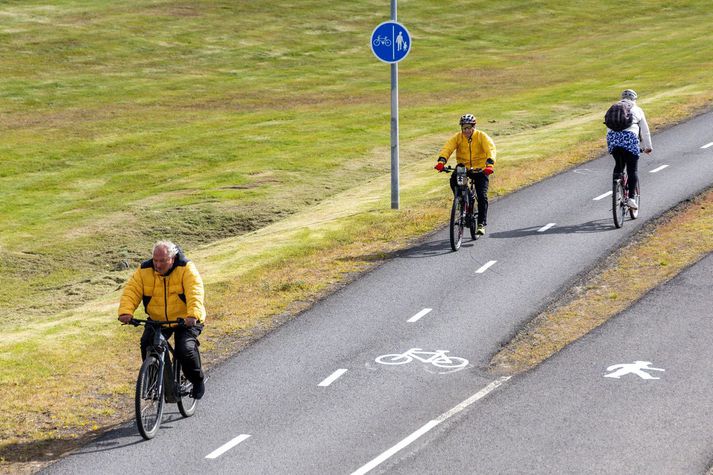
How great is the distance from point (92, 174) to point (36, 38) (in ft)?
98.3

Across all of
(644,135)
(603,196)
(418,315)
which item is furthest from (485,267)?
(603,196)

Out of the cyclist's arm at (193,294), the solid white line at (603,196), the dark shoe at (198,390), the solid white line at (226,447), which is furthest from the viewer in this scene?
the solid white line at (603,196)

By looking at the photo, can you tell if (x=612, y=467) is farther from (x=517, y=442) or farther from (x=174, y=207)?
(x=174, y=207)

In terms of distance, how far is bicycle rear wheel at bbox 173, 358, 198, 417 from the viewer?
12.2 metres

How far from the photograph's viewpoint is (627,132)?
19234 millimetres

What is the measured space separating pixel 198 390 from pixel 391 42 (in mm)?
11769

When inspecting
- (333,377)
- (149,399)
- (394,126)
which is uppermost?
(394,126)

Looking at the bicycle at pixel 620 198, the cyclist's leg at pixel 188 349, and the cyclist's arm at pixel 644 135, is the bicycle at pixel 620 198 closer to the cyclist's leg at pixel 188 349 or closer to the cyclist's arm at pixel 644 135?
the cyclist's arm at pixel 644 135

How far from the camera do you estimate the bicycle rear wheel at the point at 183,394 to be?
40.1 ft

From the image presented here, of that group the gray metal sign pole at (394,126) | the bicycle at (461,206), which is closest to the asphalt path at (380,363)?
the bicycle at (461,206)

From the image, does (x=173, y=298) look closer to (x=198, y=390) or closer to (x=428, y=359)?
(x=198, y=390)

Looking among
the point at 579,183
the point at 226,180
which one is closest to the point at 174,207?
the point at 226,180

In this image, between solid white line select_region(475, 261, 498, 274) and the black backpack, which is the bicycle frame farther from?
the black backpack

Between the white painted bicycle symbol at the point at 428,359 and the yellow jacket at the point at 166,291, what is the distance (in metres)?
3.02
